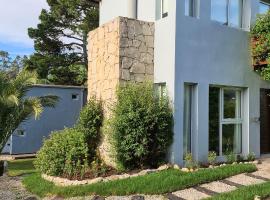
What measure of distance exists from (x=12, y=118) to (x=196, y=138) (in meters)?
6.53

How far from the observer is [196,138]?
11.8 m

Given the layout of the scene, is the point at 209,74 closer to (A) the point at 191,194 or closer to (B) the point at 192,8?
(B) the point at 192,8

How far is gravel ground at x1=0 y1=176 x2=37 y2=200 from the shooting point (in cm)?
971

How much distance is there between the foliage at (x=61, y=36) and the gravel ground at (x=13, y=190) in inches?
677

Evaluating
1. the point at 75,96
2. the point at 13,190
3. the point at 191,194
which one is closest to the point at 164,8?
the point at 191,194

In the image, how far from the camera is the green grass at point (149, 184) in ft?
29.0

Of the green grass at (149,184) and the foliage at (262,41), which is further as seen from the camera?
the foliage at (262,41)

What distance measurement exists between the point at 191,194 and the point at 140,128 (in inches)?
112

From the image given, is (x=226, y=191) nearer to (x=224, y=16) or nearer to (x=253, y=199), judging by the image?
(x=253, y=199)

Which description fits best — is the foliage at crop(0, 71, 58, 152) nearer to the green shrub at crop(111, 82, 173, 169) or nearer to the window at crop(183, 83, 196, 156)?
the green shrub at crop(111, 82, 173, 169)

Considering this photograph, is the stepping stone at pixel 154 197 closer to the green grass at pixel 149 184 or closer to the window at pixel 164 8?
the green grass at pixel 149 184

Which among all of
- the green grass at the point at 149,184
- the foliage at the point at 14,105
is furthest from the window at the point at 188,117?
the foliage at the point at 14,105

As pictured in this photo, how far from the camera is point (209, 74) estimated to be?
12.2 meters

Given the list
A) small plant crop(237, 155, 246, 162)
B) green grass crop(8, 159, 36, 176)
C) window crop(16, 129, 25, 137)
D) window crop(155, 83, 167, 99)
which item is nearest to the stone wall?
window crop(155, 83, 167, 99)
